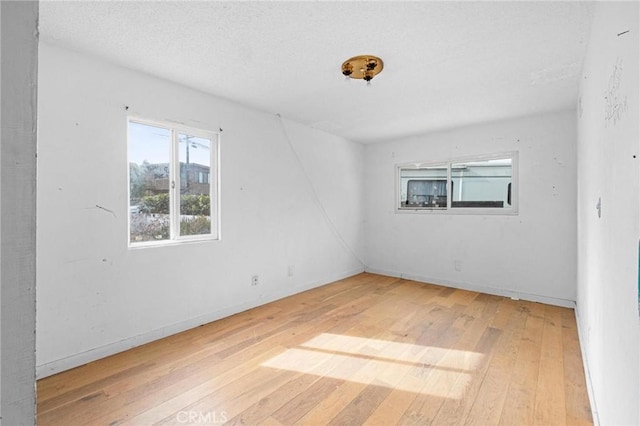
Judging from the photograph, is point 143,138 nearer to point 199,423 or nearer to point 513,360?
point 199,423

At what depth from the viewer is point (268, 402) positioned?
176 centimetres

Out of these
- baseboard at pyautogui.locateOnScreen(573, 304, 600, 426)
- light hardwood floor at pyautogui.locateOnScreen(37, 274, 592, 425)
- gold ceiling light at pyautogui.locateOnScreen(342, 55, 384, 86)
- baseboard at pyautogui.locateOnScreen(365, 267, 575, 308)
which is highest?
gold ceiling light at pyautogui.locateOnScreen(342, 55, 384, 86)

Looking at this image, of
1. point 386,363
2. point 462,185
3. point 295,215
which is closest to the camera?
point 386,363

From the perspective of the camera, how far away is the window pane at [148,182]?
2494mm

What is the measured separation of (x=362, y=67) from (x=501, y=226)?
110 inches

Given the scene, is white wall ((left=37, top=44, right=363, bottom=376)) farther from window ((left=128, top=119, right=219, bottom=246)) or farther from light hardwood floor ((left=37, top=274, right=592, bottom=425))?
light hardwood floor ((left=37, top=274, right=592, bottom=425))

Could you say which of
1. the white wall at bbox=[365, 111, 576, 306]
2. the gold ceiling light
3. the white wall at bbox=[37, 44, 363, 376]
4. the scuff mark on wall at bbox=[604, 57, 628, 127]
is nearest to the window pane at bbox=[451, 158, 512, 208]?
the white wall at bbox=[365, 111, 576, 306]

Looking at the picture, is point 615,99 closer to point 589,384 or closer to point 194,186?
point 589,384

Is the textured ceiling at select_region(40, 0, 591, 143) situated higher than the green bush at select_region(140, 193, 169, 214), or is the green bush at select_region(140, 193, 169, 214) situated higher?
the textured ceiling at select_region(40, 0, 591, 143)

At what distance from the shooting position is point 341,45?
6.66ft

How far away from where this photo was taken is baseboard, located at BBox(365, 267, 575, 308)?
3381 millimetres

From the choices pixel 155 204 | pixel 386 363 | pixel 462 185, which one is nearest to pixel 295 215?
pixel 155 204

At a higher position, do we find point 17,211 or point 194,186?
point 194,186

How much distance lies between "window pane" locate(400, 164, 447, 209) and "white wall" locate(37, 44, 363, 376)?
1775 mm
